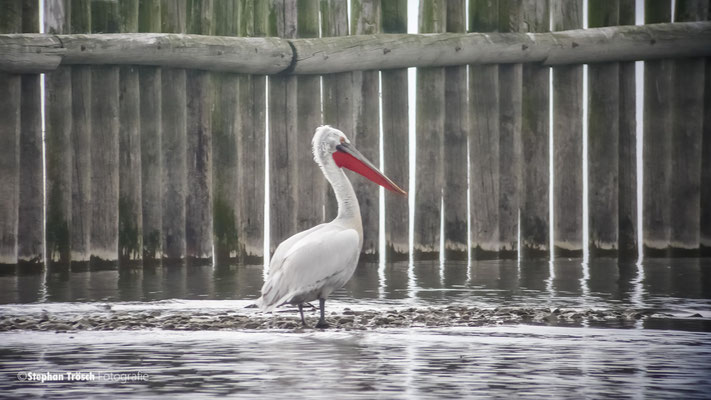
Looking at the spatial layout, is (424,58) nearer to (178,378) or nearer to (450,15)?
(450,15)

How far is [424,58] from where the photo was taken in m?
11.2

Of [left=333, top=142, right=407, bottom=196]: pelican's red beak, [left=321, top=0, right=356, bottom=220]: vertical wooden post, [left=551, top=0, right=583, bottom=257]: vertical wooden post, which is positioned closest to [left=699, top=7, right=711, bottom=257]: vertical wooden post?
[left=551, top=0, right=583, bottom=257]: vertical wooden post

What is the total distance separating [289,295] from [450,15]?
4.71 metres

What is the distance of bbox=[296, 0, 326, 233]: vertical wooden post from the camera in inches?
439

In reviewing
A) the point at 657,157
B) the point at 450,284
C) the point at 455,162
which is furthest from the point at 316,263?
the point at 657,157

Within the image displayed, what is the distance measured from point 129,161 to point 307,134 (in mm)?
1683

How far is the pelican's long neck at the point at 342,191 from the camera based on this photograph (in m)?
8.28

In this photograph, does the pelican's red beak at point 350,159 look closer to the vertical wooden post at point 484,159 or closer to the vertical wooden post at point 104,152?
the vertical wooden post at point 484,159

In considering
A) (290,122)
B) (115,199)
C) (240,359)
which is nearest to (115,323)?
(240,359)

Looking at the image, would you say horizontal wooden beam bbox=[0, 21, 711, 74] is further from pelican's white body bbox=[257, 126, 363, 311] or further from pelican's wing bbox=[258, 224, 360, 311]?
pelican's wing bbox=[258, 224, 360, 311]

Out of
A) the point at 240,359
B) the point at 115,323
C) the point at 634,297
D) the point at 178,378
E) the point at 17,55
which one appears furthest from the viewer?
the point at 17,55

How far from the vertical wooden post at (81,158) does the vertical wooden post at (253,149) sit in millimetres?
1412

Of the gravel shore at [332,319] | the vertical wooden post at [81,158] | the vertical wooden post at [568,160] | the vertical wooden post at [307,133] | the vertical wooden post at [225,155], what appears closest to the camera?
the gravel shore at [332,319]

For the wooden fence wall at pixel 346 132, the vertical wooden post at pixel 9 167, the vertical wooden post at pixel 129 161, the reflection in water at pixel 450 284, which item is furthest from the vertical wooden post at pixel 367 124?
the vertical wooden post at pixel 9 167
